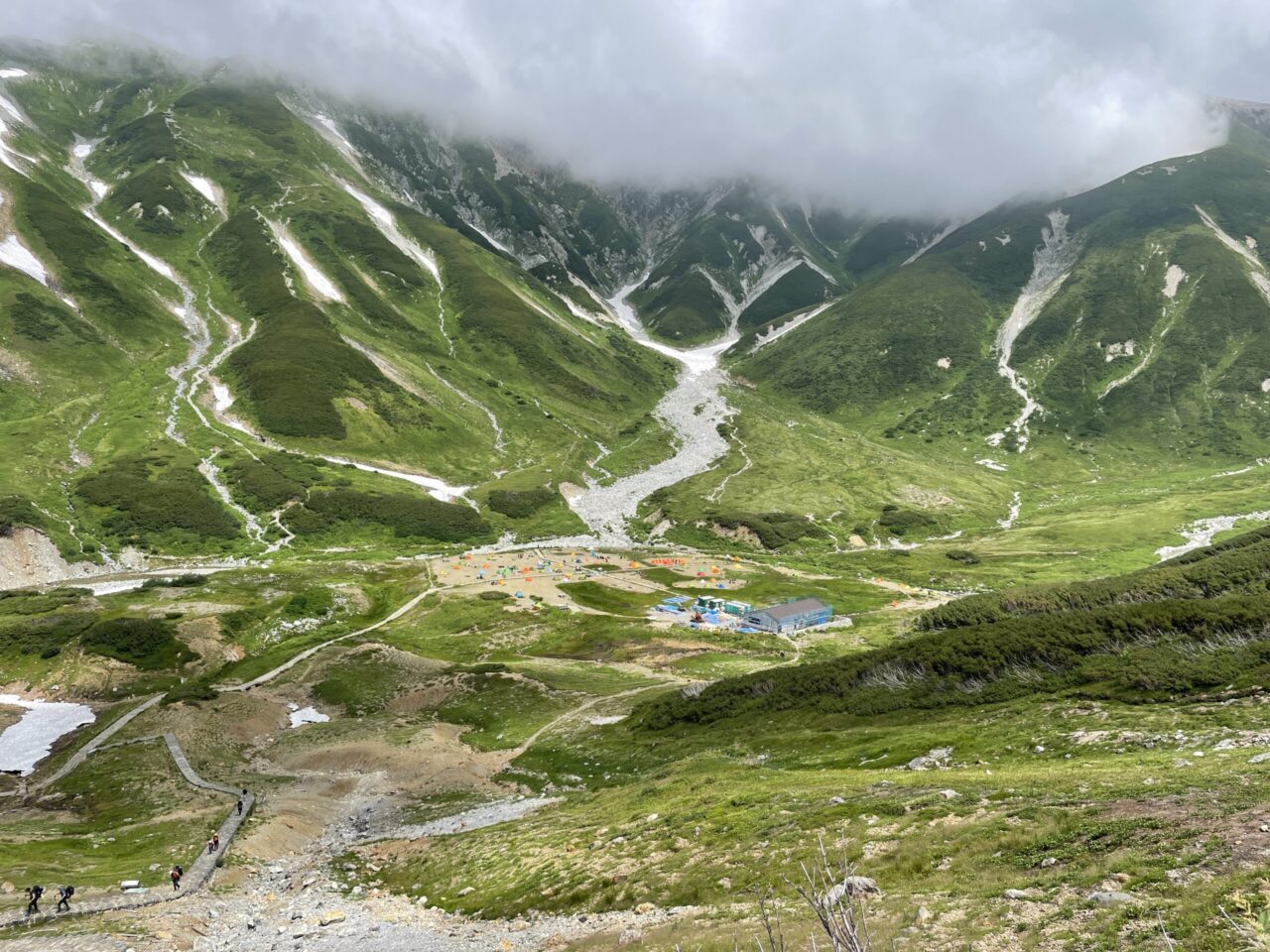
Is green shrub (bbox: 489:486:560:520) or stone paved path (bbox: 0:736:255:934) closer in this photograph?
stone paved path (bbox: 0:736:255:934)

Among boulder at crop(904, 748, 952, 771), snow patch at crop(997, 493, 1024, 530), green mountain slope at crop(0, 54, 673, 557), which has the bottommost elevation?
snow patch at crop(997, 493, 1024, 530)

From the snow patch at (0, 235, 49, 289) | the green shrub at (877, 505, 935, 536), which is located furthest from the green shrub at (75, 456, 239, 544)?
the green shrub at (877, 505, 935, 536)

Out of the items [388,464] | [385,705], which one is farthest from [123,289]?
[385,705]

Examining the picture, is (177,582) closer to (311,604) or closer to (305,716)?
(311,604)

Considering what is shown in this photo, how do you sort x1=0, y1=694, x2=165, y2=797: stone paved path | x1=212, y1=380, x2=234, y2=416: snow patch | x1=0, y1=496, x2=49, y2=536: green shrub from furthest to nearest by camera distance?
1. x1=212, y1=380, x2=234, y2=416: snow patch
2. x1=0, y1=496, x2=49, y2=536: green shrub
3. x1=0, y1=694, x2=165, y2=797: stone paved path

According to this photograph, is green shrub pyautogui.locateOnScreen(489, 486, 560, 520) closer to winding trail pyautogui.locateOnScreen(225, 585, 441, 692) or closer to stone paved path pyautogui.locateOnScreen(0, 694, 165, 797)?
winding trail pyautogui.locateOnScreen(225, 585, 441, 692)

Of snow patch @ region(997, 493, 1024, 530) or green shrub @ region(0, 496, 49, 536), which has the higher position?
green shrub @ region(0, 496, 49, 536)
